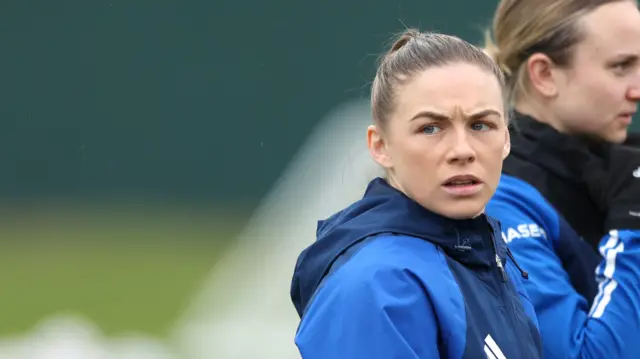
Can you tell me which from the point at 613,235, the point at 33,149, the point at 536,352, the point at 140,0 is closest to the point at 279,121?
the point at 140,0

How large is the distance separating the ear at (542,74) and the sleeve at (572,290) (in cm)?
33

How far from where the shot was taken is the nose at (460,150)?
1.88 metres

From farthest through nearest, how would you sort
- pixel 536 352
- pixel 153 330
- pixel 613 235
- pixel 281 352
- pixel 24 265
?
1. pixel 24 265
2. pixel 153 330
3. pixel 281 352
4. pixel 613 235
5. pixel 536 352

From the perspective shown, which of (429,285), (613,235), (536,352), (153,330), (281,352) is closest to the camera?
(429,285)

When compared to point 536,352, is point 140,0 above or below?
above

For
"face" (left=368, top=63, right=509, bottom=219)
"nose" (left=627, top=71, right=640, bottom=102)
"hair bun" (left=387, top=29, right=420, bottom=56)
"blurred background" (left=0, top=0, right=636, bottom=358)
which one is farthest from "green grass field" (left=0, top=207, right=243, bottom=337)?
"face" (left=368, top=63, right=509, bottom=219)

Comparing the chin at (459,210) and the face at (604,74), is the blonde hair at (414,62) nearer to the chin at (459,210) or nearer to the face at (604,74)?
the chin at (459,210)

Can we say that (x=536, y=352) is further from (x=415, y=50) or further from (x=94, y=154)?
(x=94, y=154)

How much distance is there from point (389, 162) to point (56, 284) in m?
4.36

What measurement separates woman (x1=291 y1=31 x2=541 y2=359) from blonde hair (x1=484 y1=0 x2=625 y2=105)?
0.62 meters

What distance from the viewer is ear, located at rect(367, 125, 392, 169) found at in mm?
1994

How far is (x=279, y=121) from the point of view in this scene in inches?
227

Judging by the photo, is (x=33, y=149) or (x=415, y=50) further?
(x=33, y=149)

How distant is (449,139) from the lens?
6.22 feet
